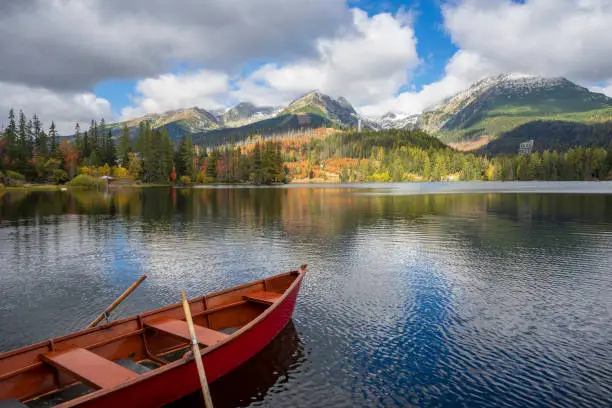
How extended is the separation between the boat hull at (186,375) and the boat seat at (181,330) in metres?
0.85

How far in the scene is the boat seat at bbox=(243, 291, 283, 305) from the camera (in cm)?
1912

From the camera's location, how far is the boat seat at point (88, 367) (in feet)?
39.8

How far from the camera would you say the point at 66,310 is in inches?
869

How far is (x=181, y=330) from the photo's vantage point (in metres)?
15.6

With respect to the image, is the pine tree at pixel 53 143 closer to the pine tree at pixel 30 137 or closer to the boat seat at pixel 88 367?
the pine tree at pixel 30 137

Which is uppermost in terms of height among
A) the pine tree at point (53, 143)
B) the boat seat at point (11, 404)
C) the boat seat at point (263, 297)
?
the pine tree at point (53, 143)

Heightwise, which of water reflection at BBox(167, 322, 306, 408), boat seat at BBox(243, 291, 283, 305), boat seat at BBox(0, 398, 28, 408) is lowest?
water reflection at BBox(167, 322, 306, 408)

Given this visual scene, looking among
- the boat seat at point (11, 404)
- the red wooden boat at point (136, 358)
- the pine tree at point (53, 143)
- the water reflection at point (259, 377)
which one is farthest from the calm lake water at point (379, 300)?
the pine tree at point (53, 143)

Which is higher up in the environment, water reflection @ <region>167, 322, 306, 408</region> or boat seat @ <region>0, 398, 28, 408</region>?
boat seat @ <region>0, 398, 28, 408</region>

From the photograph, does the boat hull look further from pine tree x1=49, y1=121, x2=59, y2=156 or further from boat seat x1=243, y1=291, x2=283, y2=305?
pine tree x1=49, y1=121, x2=59, y2=156

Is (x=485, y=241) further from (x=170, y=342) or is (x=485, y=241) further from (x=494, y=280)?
(x=170, y=342)

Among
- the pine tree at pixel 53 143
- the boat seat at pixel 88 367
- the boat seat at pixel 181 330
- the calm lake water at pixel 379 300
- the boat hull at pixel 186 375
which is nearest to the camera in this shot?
the boat hull at pixel 186 375

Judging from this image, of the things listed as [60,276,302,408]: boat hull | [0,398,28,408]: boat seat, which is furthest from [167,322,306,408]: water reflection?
[0,398,28,408]: boat seat

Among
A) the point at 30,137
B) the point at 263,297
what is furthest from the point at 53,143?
the point at 263,297
